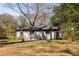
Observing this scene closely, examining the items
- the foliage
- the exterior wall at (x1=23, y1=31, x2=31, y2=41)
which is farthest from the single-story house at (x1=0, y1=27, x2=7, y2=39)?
the exterior wall at (x1=23, y1=31, x2=31, y2=41)

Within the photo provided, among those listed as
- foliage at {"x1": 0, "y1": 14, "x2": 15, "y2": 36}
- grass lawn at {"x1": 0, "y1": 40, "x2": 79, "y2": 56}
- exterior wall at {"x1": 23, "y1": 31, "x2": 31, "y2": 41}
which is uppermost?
foliage at {"x1": 0, "y1": 14, "x2": 15, "y2": 36}

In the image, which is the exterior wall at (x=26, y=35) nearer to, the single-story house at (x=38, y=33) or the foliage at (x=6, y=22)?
the single-story house at (x=38, y=33)

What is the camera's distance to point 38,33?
7.19 feet

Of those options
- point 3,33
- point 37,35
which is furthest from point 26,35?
point 3,33

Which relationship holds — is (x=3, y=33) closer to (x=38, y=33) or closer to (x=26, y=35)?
(x=26, y=35)

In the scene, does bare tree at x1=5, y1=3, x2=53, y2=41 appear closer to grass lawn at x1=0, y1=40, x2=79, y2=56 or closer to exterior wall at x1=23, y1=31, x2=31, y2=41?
exterior wall at x1=23, y1=31, x2=31, y2=41

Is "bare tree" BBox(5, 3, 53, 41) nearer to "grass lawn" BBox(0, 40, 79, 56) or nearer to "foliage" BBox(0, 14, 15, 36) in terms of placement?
"foliage" BBox(0, 14, 15, 36)

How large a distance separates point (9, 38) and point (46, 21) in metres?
0.38

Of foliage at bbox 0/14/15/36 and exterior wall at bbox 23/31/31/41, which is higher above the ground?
foliage at bbox 0/14/15/36

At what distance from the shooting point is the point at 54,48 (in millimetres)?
2184

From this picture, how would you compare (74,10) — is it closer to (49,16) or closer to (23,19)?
(49,16)

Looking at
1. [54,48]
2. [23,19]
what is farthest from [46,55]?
[23,19]

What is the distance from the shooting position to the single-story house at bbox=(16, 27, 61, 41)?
2.18 m

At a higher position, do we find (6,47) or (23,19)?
(23,19)
